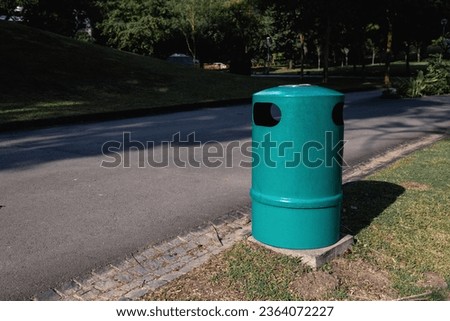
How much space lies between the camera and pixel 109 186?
5.71 metres

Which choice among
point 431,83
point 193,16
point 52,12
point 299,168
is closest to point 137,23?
point 193,16

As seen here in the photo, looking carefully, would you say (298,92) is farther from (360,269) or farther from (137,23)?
(137,23)

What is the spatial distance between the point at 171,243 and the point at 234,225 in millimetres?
713

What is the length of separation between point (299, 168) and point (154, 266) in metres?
1.34

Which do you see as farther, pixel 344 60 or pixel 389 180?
pixel 344 60

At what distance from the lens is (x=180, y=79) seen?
22031 millimetres

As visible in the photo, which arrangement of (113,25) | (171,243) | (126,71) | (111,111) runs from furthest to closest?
(113,25) → (126,71) → (111,111) → (171,243)

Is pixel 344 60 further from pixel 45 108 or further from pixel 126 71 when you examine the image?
pixel 45 108

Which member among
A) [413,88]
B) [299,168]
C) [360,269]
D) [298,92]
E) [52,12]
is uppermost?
[52,12]

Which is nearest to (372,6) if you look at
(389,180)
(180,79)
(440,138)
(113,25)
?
(180,79)

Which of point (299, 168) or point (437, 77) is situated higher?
point (437, 77)

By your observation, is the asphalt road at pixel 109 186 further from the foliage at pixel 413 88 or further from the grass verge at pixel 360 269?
the foliage at pixel 413 88

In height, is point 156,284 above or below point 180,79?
below

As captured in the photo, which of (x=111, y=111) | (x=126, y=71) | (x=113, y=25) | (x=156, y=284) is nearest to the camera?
(x=156, y=284)
